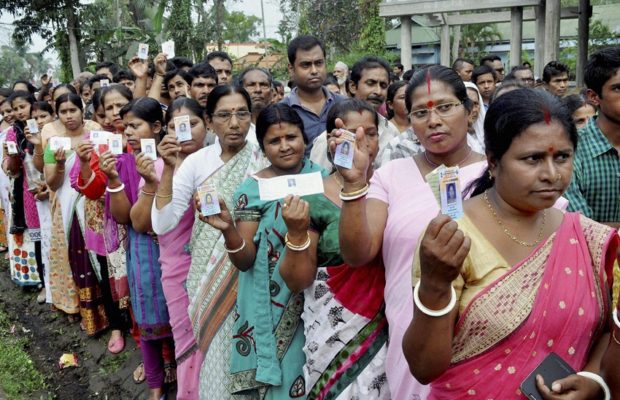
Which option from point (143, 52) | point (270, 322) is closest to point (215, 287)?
point (270, 322)

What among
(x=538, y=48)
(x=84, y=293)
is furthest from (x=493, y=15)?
(x=84, y=293)

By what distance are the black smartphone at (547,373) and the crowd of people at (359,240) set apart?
0.04 ft

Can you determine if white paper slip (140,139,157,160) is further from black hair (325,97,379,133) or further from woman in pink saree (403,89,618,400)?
woman in pink saree (403,89,618,400)

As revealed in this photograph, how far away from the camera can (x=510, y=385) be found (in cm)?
159

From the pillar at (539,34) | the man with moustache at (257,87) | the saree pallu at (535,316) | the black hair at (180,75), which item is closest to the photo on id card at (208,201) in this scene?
the saree pallu at (535,316)

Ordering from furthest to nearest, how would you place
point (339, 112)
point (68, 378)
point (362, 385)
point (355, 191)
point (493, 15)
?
1. point (493, 15)
2. point (68, 378)
3. point (339, 112)
4. point (362, 385)
5. point (355, 191)

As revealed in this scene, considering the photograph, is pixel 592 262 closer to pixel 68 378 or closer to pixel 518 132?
pixel 518 132

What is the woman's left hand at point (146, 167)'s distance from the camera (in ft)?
10.3

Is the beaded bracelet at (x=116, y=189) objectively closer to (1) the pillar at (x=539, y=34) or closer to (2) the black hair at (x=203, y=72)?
(2) the black hair at (x=203, y=72)

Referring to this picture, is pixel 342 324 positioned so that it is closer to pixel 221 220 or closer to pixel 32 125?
pixel 221 220

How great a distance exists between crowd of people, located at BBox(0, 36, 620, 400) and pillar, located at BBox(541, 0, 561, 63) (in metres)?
8.93

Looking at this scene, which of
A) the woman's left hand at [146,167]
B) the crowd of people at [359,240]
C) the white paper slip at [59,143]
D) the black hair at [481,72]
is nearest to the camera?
the crowd of people at [359,240]

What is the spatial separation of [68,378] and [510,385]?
395 cm

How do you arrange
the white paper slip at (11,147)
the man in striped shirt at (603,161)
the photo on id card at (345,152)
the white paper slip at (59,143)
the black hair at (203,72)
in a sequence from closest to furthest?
the photo on id card at (345,152)
the man in striped shirt at (603,161)
the white paper slip at (59,143)
the black hair at (203,72)
the white paper slip at (11,147)
